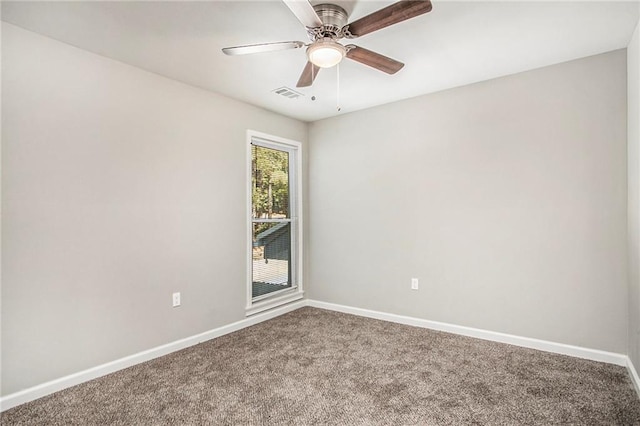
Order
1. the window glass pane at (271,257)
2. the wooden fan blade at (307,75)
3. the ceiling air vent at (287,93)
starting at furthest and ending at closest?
the window glass pane at (271,257) → the ceiling air vent at (287,93) → the wooden fan blade at (307,75)

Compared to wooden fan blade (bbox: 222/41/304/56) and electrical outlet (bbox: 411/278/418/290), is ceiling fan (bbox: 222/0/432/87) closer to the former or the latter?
wooden fan blade (bbox: 222/41/304/56)

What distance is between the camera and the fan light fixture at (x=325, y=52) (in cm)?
199

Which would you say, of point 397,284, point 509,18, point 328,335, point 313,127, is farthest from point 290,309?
point 509,18

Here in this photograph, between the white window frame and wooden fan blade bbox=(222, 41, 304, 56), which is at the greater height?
wooden fan blade bbox=(222, 41, 304, 56)

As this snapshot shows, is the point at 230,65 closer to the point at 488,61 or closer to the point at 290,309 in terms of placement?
the point at 488,61

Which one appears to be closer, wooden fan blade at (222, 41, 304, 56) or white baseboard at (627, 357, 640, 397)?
wooden fan blade at (222, 41, 304, 56)

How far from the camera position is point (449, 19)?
2176 millimetres

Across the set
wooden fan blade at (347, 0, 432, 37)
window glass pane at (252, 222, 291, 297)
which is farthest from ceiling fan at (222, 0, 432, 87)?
window glass pane at (252, 222, 291, 297)

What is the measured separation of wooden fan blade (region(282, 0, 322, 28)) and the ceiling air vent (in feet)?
5.00

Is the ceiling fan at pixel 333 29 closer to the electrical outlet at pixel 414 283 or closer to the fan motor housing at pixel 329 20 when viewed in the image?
the fan motor housing at pixel 329 20

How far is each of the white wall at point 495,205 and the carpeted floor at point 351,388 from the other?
0.44 metres

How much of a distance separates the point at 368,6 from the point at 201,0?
957 millimetres

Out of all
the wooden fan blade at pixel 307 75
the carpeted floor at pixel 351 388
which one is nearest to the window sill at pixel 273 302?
the carpeted floor at pixel 351 388

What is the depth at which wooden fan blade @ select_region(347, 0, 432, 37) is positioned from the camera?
165cm
